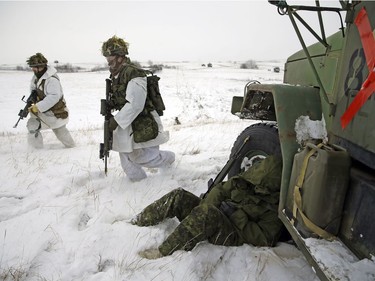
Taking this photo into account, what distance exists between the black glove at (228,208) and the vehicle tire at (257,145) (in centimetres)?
68

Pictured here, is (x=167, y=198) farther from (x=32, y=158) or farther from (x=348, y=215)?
(x=32, y=158)

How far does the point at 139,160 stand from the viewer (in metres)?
3.86

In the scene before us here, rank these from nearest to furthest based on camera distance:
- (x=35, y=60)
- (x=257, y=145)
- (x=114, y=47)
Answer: (x=257, y=145) → (x=114, y=47) → (x=35, y=60)

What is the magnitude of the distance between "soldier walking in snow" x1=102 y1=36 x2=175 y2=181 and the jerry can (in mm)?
2238

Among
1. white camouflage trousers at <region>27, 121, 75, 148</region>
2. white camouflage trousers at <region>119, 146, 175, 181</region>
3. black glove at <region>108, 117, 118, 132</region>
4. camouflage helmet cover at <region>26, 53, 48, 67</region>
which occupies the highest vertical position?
camouflage helmet cover at <region>26, 53, 48, 67</region>

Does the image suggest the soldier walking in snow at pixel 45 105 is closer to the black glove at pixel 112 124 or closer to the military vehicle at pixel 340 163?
the black glove at pixel 112 124

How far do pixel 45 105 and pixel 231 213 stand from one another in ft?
14.3

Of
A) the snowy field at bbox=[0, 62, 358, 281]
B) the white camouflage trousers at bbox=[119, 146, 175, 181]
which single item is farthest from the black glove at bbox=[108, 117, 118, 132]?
the snowy field at bbox=[0, 62, 358, 281]

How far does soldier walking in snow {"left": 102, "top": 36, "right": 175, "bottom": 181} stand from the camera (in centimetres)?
348

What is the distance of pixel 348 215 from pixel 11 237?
2.47 meters

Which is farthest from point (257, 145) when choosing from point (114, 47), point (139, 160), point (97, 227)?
point (114, 47)

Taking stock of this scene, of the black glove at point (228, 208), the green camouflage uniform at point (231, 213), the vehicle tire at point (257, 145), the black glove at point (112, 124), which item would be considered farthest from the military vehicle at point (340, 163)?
the black glove at point (112, 124)

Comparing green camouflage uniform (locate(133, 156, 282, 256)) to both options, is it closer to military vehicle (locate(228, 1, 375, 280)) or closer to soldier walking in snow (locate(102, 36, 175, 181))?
military vehicle (locate(228, 1, 375, 280))

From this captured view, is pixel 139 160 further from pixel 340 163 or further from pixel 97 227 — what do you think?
pixel 340 163
